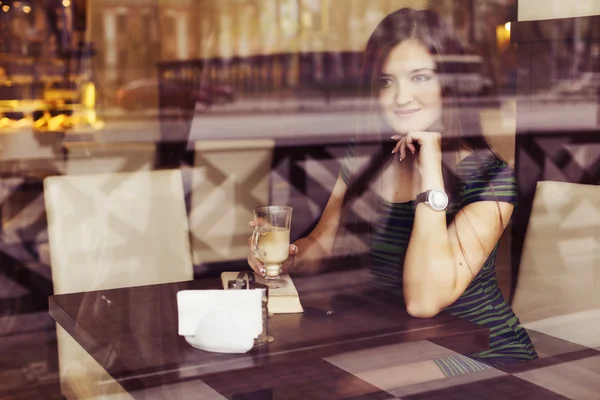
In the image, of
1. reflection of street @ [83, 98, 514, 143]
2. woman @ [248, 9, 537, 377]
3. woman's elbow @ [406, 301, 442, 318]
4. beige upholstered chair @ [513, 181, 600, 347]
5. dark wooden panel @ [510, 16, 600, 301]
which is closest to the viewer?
woman's elbow @ [406, 301, 442, 318]

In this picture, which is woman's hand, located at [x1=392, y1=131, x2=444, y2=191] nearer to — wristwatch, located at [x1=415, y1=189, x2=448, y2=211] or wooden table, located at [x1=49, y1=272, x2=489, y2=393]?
wristwatch, located at [x1=415, y1=189, x2=448, y2=211]

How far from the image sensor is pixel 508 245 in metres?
1.88

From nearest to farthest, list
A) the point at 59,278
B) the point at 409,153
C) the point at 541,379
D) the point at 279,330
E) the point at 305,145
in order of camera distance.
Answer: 1. the point at 541,379
2. the point at 279,330
3. the point at 409,153
4. the point at 59,278
5. the point at 305,145

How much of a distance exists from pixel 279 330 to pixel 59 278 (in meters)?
0.65

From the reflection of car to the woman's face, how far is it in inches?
136

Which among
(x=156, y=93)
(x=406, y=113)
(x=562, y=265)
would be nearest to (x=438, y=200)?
(x=406, y=113)

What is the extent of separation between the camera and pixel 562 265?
141 cm

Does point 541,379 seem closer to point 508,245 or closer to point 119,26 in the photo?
point 508,245

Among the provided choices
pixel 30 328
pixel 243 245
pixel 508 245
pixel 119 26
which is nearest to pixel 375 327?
pixel 508 245

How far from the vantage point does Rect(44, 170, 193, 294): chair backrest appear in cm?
145

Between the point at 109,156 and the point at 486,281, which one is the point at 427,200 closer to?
Answer: the point at 486,281

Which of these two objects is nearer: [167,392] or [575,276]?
[167,392]

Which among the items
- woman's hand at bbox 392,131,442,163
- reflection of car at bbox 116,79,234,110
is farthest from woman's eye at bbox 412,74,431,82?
reflection of car at bbox 116,79,234,110

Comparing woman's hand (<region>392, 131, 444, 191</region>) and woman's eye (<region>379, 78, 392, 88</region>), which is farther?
woman's eye (<region>379, 78, 392, 88</region>)
